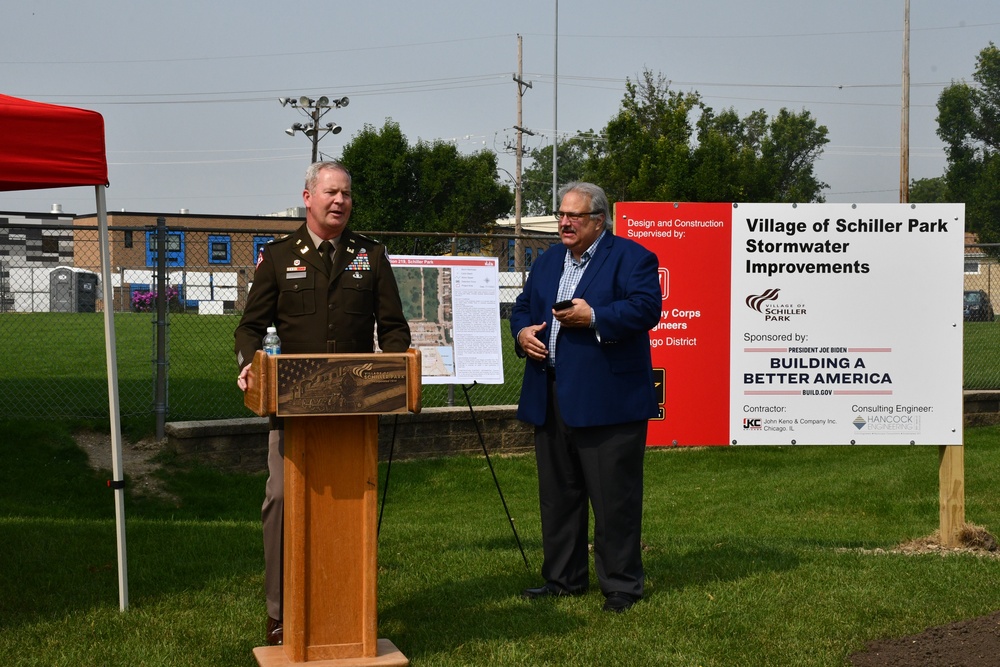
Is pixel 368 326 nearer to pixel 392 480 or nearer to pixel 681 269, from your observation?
pixel 681 269

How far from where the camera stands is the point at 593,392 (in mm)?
5734

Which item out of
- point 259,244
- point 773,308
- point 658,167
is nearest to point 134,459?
point 259,244

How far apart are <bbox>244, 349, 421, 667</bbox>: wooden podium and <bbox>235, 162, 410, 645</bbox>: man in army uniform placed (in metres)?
0.34

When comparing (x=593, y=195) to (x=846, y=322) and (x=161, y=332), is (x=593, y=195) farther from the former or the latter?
(x=161, y=332)

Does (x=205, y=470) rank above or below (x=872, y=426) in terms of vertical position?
below

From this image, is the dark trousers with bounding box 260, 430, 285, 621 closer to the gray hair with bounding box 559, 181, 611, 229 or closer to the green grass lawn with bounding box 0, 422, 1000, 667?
the green grass lawn with bounding box 0, 422, 1000, 667

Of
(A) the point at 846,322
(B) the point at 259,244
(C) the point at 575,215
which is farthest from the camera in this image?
(B) the point at 259,244

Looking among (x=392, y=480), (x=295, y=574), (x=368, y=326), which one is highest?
(x=368, y=326)

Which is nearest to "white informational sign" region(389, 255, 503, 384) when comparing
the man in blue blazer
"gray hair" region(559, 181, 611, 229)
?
the man in blue blazer

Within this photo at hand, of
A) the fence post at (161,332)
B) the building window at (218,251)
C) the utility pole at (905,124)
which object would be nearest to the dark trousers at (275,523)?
the fence post at (161,332)

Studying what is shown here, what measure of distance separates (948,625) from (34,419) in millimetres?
8937

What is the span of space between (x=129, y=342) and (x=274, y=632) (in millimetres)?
14983

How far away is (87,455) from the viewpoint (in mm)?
10750

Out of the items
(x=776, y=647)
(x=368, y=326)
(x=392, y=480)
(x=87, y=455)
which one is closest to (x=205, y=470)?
(x=87, y=455)
